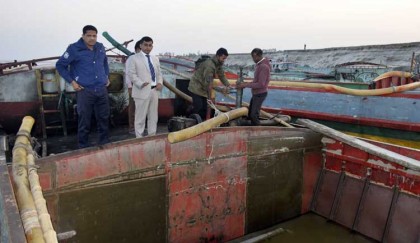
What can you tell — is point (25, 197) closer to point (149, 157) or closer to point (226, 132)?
point (149, 157)

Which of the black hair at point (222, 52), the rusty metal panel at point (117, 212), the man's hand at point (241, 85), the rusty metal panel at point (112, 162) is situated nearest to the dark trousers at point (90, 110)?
the rusty metal panel at point (112, 162)

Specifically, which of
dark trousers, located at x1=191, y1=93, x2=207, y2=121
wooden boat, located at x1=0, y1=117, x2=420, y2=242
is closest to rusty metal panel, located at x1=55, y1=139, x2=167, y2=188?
wooden boat, located at x1=0, y1=117, x2=420, y2=242

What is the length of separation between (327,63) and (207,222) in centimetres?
2390

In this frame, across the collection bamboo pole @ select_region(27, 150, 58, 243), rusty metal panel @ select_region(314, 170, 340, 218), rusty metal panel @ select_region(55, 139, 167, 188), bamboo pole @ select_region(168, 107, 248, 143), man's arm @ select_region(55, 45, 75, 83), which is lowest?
rusty metal panel @ select_region(314, 170, 340, 218)

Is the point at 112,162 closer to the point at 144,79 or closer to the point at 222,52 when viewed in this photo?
the point at 144,79

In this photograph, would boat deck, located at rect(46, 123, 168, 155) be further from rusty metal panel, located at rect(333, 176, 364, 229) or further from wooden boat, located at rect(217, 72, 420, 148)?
rusty metal panel, located at rect(333, 176, 364, 229)

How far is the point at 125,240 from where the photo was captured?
4.00 metres

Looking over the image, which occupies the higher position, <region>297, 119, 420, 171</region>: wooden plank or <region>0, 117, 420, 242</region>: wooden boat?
<region>297, 119, 420, 171</region>: wooden plank

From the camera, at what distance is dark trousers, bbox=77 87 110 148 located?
4.24 metres

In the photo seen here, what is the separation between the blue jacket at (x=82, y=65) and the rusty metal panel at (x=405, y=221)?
4340 millimetres

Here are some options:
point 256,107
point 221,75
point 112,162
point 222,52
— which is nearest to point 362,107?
point 256,107

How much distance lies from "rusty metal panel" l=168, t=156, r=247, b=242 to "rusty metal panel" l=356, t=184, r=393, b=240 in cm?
176

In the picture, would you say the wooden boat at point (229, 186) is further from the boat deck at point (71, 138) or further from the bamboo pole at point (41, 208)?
the boat deck at point (71, 138)

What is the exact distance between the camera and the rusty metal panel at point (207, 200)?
432 centimetres
